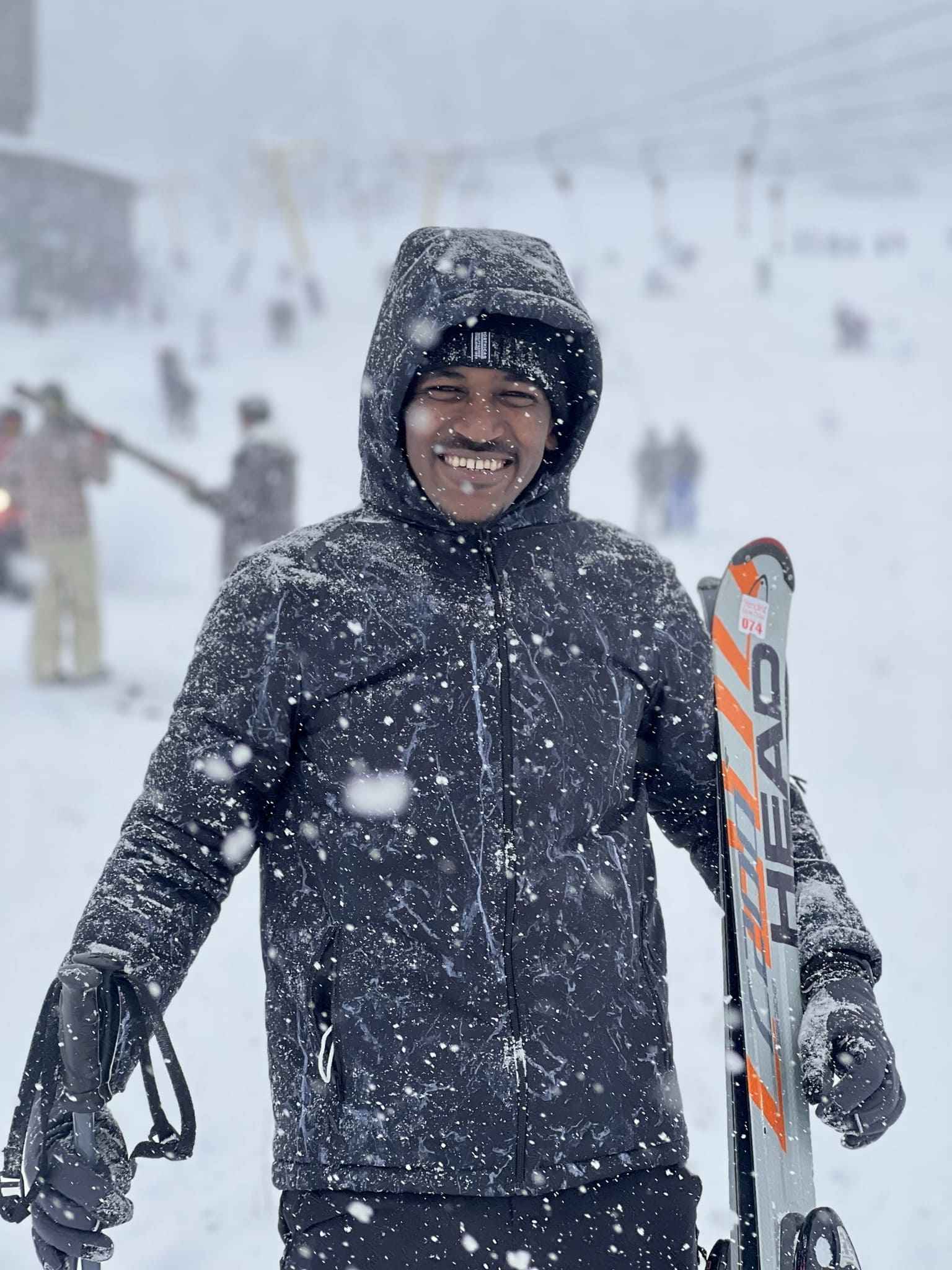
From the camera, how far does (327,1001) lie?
5.01ft

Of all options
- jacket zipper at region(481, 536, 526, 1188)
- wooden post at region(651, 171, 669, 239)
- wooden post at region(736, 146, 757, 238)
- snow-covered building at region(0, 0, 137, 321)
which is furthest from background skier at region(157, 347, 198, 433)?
wooden post at region(651, 171, 669, 239)

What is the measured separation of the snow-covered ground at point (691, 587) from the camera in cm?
334

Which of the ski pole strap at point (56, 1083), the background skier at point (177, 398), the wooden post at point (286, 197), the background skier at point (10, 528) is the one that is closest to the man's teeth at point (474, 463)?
the ski pole strap at point (56, 1083)

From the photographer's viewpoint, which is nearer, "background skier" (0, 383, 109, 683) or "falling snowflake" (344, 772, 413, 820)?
"falling snowflake" (344, 772, 413, 820)

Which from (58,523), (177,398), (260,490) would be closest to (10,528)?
(58,523)

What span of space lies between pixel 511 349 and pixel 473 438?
15 centimetres

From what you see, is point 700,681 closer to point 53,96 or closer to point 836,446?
point 836,446

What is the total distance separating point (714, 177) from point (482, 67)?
78.6 ft

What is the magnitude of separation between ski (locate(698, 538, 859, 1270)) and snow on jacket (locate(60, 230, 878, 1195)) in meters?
0.08

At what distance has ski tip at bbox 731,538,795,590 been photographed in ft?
6.58

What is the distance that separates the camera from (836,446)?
23359mm

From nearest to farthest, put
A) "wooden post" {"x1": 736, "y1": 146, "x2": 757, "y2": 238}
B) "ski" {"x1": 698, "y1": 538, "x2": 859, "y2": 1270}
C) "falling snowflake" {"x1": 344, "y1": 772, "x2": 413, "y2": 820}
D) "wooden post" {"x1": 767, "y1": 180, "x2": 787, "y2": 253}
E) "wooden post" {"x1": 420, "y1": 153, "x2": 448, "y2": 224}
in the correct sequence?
1. "falling snowflake" {"x1": 344, "y1": 772, "x2": 413, "y2": 820}
2. "ski" {"x1": 698, "y1": 538, "x2": 859, "y2": 1270}
3. "wooden post" {"x1": 420, "y1": 153, "x2": 448, "y2": 224}
4. "wooden post" {"x1": 767, "y1": 180, "x2": 787, "y2": 253}
5. "wooden post" {"x1": 736, "y1": 146, "x2": 757, "y2": 238}

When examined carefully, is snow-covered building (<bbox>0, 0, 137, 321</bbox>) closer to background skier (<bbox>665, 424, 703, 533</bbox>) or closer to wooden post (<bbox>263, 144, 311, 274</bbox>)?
wooden post (<bbox>263, 144, 311, 274</bbox>)

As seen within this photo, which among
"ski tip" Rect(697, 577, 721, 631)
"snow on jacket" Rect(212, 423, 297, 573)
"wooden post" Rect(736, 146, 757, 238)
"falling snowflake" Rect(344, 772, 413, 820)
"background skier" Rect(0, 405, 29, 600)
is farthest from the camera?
"wooden post" Rect(736, 146, 757, 238)
